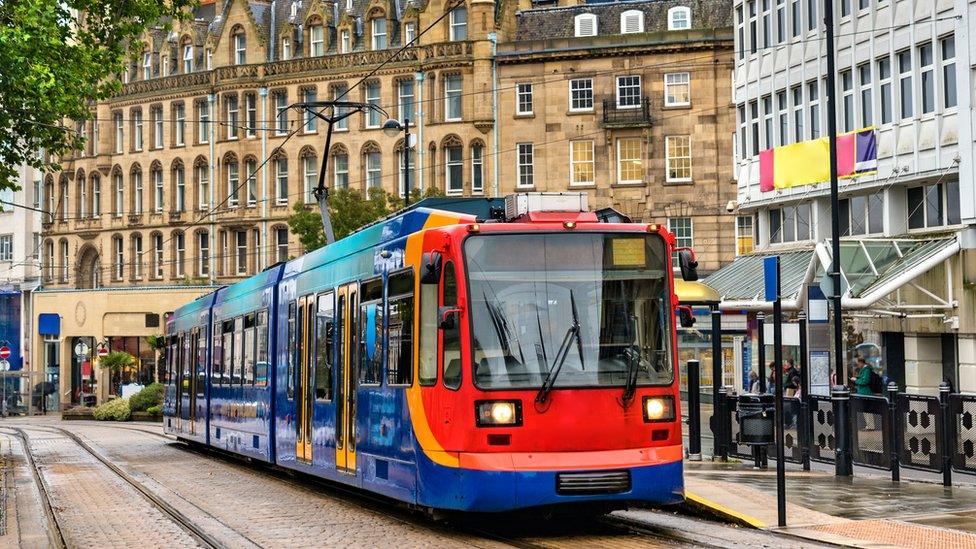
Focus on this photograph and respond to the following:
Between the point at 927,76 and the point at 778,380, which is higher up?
the point at 927,76

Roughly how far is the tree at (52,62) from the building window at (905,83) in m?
16.6

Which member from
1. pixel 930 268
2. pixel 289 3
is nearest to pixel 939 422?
pixel 930 268

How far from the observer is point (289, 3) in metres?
74.4

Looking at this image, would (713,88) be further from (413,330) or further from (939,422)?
(413,330)

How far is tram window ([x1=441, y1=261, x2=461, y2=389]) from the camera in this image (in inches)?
555

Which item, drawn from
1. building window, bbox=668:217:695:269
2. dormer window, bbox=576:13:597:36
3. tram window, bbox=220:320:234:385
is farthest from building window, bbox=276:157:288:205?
tram window, bbox=220:320:234:385

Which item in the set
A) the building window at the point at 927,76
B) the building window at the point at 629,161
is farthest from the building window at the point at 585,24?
the building window at the point at 927,76

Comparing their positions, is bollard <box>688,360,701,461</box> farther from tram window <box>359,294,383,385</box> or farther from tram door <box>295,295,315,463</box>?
tram window <box>359,294,383,385</box>

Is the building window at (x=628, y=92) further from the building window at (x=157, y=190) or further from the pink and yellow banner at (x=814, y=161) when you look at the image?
the building window at (x=157, y=190)

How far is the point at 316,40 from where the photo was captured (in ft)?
234

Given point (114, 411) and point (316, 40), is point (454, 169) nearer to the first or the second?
point (316, 40)

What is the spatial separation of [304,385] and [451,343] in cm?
605

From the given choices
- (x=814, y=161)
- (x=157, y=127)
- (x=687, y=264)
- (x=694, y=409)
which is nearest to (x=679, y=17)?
(x=814, y=161)

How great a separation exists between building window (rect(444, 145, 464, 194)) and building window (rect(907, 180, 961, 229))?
30101mm
